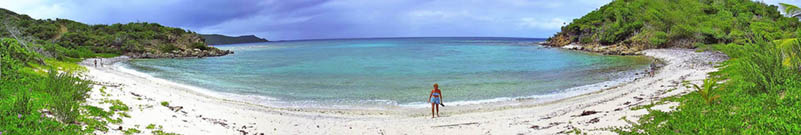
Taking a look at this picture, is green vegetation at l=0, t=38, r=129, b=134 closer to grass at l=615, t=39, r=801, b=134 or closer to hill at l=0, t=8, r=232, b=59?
grass at l=615, t=39, r=801, b=134

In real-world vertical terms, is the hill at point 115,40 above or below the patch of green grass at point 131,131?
above

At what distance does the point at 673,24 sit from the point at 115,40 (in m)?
98.3

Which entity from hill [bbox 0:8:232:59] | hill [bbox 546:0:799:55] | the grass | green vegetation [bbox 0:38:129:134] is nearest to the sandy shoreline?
green vegetation [bbox 0:38:129:134]

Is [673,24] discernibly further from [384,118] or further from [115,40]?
[115,40]

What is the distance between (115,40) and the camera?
243 feet

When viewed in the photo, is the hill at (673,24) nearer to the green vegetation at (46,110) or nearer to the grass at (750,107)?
the grass at (750,107)

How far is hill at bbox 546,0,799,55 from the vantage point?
188 feet

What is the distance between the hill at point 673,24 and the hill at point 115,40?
75.8 meters

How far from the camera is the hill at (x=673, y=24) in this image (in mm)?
57156

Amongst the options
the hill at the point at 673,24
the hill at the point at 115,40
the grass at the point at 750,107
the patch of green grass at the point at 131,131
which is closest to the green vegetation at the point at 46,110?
the patch of green grass at the point at 131,131

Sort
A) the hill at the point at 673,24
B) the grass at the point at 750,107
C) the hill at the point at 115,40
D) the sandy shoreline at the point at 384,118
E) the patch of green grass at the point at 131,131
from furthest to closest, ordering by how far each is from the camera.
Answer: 1. the hill at the point at 115,40
2. the hill at the point at 673,24
3. the sandy shoreline at the point at 384,118
4. the patch of green grass at the point at 131,131
5. the grass at the point at 750,107

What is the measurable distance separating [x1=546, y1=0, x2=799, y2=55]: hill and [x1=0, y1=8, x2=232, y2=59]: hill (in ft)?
249

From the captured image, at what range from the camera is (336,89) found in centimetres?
2383

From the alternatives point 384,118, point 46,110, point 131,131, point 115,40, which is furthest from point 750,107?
point 115,40
